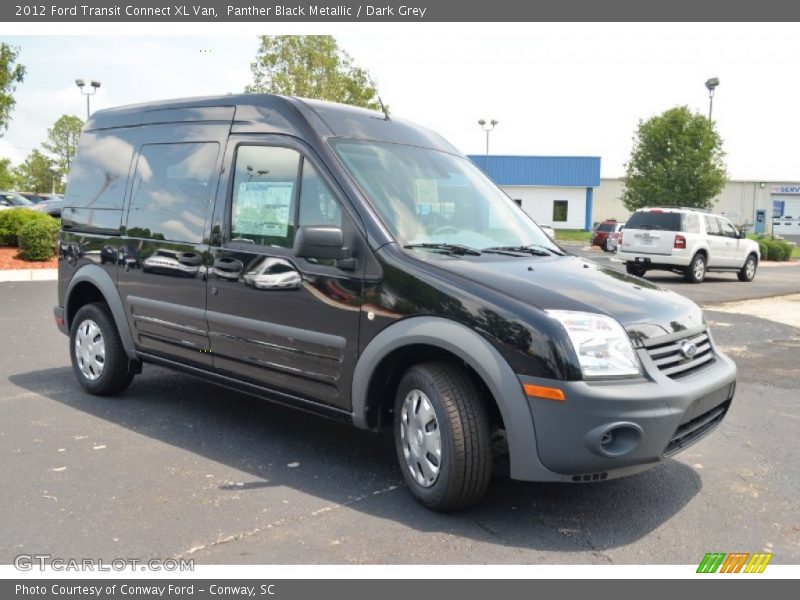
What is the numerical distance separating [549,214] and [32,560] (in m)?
66.5

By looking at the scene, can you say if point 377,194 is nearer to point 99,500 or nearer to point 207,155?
point 207,155

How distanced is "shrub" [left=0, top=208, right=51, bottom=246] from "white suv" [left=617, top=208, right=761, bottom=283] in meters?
13.7

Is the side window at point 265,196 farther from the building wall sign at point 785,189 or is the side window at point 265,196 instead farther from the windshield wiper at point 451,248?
the building wall sign at point 785,189

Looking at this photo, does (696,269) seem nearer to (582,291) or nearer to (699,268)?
(699,268)

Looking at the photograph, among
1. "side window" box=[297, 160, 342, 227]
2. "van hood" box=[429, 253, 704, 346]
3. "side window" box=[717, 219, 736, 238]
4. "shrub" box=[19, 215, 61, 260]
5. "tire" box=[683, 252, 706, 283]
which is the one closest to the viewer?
"van hood" box=[429, 253, 704, 346]

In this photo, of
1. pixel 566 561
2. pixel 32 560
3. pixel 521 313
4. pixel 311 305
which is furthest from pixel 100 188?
pixel 566 561

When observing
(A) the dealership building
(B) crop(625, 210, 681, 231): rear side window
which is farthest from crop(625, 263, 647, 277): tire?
(A) the dealership building

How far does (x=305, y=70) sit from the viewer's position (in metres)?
28.6

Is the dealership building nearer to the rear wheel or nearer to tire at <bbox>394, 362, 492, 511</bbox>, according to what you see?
the rear wheel

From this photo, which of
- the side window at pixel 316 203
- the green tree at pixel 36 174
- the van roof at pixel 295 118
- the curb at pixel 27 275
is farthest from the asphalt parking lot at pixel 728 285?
the green tree at pixel 36 174

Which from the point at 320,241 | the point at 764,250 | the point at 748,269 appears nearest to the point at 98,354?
the point at 320,241

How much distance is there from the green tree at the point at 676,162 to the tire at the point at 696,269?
28940 millimetres

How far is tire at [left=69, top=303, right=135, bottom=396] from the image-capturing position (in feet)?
19.7

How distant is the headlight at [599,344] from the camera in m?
3.60
